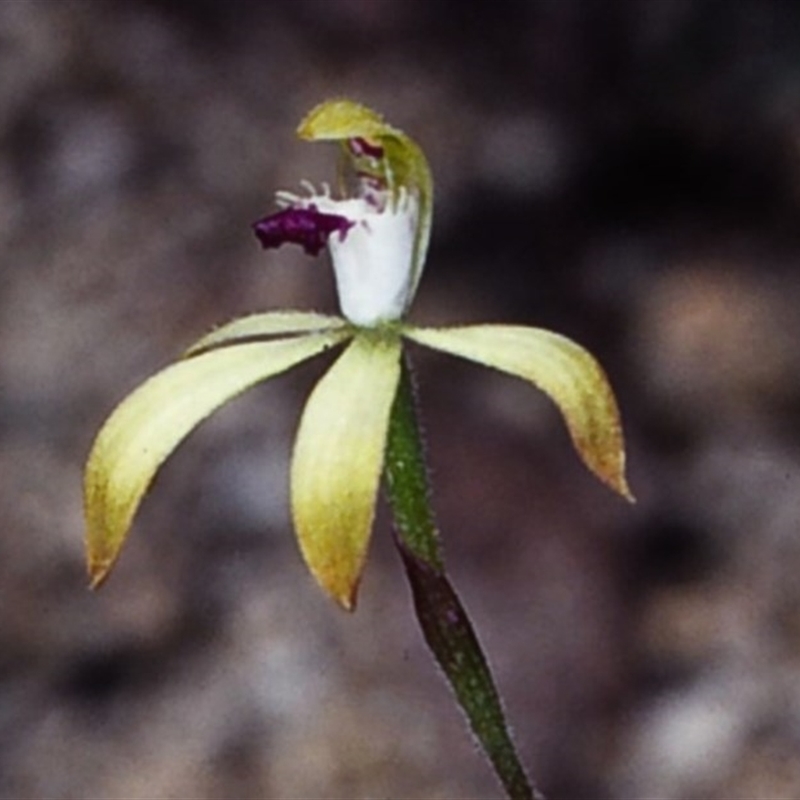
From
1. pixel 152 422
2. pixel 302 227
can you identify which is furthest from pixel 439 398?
pixel 152 422

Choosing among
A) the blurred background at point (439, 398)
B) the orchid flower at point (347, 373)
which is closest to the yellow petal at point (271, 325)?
the orchid flower at point (347, 373)

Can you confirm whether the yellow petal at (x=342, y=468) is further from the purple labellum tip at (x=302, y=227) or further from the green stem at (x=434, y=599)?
the purple labellum tip at (x=302, y=227)

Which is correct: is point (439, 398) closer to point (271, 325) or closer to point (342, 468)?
point (271, 325)

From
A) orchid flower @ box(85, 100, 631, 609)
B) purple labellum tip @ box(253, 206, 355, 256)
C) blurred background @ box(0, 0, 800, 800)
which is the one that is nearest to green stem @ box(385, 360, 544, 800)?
orchid flower @ box(85, 100, 631, 609)

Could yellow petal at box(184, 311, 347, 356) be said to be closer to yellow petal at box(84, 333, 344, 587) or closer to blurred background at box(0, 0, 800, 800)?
yellow petal at box(84, 333, 344, 587)

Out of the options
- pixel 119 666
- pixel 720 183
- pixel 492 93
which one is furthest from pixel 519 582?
pixel 492 93

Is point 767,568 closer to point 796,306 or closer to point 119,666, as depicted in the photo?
point 796,306
